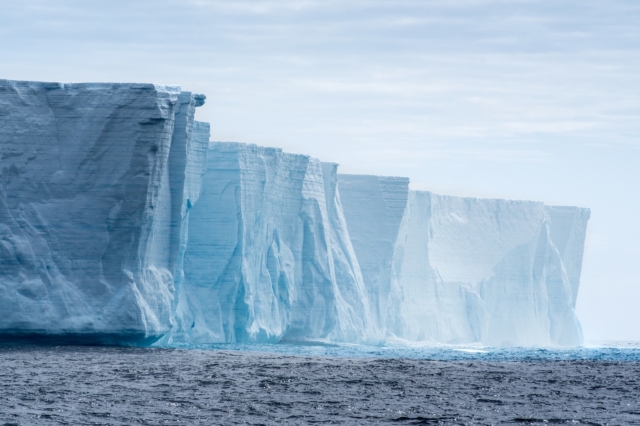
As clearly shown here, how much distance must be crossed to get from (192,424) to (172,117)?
10.5m

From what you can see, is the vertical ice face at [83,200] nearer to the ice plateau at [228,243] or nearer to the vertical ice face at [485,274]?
the ice plateau at [228,243]

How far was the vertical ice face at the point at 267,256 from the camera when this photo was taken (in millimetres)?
30172

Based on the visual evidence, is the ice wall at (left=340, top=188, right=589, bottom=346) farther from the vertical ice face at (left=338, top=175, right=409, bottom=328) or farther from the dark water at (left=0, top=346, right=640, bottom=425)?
the dark water at (left=0, top=346, right=640, bottom=425)

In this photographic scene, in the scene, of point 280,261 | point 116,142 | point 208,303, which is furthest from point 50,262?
point 280,261

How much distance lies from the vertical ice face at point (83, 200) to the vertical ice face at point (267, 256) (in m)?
5.83

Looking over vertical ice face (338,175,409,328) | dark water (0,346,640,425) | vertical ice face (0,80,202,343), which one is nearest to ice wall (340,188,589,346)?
vertical ice face (338,175,409,328)

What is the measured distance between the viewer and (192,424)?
14.2 metres

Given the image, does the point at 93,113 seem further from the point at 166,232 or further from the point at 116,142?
the point at 166,232

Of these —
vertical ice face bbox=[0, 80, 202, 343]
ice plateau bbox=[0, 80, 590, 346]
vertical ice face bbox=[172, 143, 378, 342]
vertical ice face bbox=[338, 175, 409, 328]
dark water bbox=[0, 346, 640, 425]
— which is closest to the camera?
dark water bbox=[0, 346, 640, 425]

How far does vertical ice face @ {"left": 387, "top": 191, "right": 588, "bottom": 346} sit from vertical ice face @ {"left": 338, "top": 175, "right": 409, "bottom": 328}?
2.68 meters

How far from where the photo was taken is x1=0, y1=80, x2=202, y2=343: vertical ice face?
74.1ft

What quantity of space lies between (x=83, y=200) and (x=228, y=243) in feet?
24.8

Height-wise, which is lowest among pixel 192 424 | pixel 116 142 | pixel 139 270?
pixel 192 424

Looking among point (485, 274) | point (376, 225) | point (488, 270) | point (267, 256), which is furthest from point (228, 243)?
point (488, 270)
